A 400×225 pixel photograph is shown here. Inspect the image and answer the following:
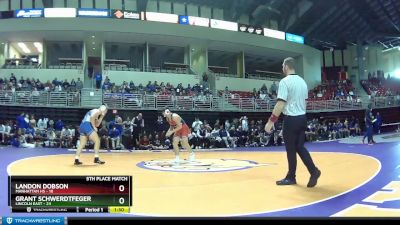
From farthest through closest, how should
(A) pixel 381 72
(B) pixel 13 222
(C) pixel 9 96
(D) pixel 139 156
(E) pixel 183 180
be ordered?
(E) pixel 183 180
(D) pixel 139 156
(C) pixel 9 96
(A) pixel 381 72
(B) pixel 13 222

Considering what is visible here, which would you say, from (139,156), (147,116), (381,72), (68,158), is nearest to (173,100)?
(147,116)

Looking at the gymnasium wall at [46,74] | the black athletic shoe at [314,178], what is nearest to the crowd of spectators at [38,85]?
the gymnasium wall at [46,74]

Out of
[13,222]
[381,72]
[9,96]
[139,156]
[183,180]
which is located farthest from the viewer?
[183,180]

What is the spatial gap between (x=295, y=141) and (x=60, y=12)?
1453mm

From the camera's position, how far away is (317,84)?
6.02 ft

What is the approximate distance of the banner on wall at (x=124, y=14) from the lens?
1.76 m

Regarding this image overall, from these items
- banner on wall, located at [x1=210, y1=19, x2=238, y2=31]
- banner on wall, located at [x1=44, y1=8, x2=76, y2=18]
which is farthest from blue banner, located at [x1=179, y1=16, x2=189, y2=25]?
banner on wall, located at [x1=44, y1=8, x2=76, y2=18]

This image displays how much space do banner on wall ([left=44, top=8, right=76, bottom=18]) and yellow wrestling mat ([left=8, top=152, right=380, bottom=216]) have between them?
0.71 m

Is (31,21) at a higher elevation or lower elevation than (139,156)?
higher

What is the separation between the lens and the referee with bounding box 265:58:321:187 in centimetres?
181

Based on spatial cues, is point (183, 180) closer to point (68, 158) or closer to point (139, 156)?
point (139, 156)

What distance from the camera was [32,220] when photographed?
49.8 inches

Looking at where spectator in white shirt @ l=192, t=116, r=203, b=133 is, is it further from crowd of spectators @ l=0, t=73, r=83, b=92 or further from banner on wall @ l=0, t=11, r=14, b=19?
banner on wall @ l=0, t=11, r=14, b=19

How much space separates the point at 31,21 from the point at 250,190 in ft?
4.62
